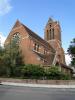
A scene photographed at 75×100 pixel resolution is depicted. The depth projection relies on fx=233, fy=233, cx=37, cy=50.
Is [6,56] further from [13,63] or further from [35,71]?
[35,71]

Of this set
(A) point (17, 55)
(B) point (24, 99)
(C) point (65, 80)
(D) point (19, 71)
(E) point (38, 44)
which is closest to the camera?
(B) point (24, 99)

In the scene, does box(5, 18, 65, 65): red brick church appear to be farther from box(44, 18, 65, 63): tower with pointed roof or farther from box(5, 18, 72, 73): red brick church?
box(44, 18, 65, 63): tower with pointed roof

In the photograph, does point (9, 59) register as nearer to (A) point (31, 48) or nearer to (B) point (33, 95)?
(A) point (31, 48)

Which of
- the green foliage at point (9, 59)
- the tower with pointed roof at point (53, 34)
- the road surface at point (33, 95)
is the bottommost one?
the road surface at point (33, 95)

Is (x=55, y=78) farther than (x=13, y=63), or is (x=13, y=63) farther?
(x=13, y=63)

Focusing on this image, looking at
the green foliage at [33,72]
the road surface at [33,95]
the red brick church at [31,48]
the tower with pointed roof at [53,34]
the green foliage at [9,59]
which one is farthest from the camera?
the tower with pointed roof at [53,34]

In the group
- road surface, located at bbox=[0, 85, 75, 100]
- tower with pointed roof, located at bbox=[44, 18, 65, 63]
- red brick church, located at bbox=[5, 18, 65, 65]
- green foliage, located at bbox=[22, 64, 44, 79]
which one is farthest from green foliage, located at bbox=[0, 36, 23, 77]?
road surface, located at bbox=[0, 85, 75, 100]

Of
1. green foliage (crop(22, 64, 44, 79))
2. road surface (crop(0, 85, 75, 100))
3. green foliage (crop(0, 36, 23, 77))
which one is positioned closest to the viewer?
road surface (crop(0, 85, 75, 100))

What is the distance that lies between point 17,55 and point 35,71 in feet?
30.9

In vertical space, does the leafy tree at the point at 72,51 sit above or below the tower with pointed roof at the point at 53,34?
below

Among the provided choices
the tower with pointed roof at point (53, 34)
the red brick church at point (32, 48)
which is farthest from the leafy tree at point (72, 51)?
the tower with pointed roof at point (53, 34)

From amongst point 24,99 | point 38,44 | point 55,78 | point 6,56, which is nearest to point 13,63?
point 6,56

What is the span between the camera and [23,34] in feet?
192

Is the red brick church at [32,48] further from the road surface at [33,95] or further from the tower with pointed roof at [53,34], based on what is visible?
the road surface at [33,95]
